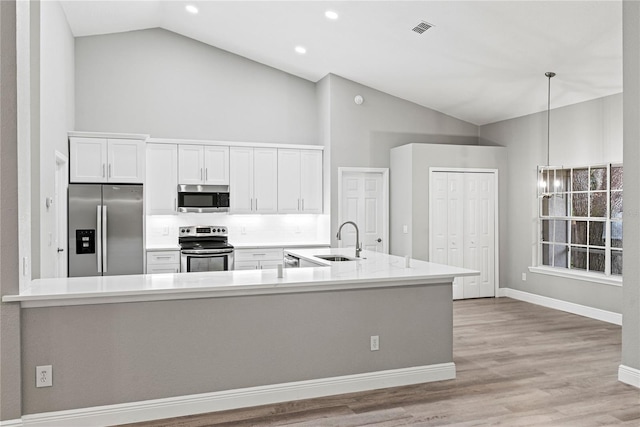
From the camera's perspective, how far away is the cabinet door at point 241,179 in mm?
6887

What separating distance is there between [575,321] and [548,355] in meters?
1.62

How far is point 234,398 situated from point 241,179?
4.13 m

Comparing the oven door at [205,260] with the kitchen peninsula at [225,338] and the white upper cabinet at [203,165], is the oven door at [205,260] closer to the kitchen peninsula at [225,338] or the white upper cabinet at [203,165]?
the white upper cabinet at [203,165]

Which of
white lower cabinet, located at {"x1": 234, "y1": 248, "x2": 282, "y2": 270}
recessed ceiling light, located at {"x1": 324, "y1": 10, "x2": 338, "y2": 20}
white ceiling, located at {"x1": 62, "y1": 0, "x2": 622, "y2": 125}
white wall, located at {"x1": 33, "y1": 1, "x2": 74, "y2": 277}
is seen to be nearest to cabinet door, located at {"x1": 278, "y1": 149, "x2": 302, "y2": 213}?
white lower cabinet, located at {"x1": 234, "y1": 248, "x2": 282, "y2": 270}

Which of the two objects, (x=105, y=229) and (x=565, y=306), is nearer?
(x=105, y=229)

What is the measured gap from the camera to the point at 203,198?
6711mm

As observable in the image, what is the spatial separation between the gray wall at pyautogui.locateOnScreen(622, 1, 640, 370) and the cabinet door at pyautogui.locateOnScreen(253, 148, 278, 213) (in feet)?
14.8

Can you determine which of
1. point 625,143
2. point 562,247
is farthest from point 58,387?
point 562,247

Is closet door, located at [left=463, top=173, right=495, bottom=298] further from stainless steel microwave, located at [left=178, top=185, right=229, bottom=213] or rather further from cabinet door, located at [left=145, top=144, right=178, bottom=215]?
cabinet door, located at [left=145, top=144, right=178, bottom=215]

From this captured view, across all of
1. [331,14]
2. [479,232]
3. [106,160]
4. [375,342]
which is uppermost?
[331,14]

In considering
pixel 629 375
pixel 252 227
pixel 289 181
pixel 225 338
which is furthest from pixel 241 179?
pixel 629 375

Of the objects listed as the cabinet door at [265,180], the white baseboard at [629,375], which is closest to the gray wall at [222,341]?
the white baseboard at [629,375]

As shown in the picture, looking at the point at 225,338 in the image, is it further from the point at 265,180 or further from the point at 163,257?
the point at 265,180

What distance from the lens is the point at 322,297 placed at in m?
3.49
